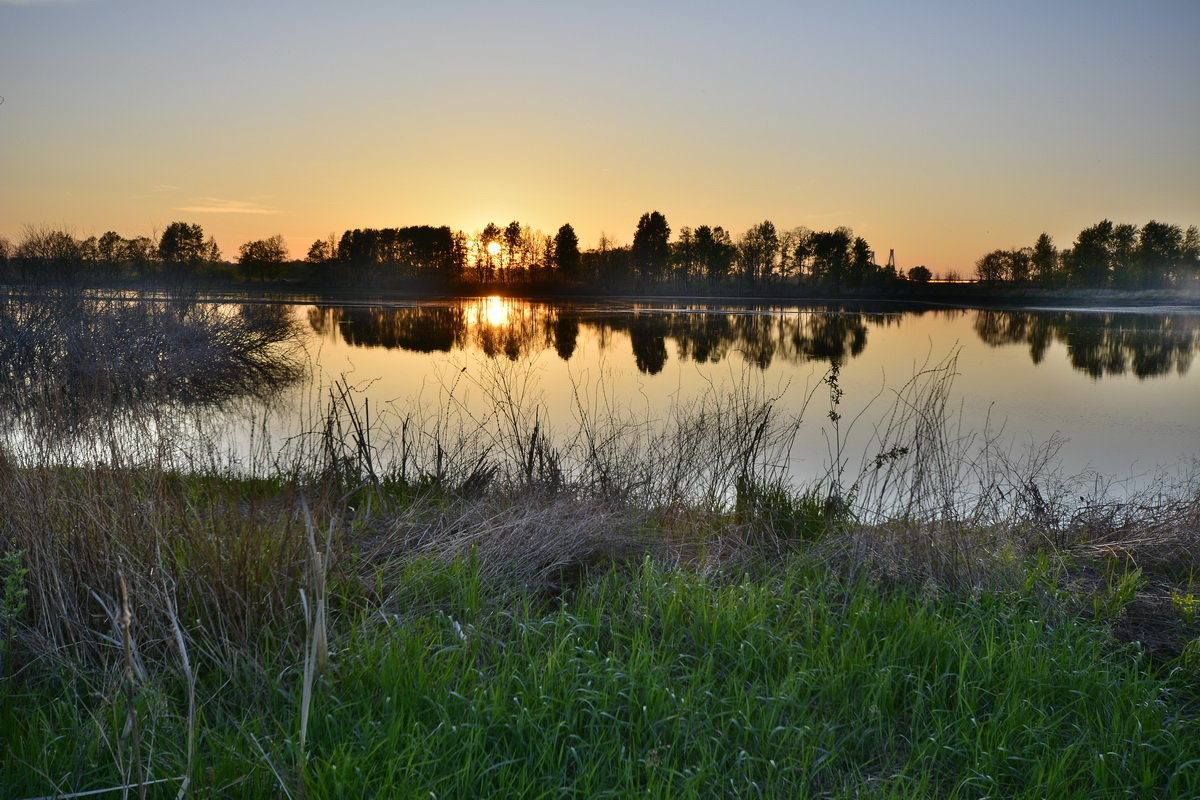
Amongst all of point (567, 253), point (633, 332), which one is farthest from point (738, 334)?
point (567, 253)

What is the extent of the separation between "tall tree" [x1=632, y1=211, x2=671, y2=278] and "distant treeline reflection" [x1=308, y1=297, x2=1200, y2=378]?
3756 centimetres

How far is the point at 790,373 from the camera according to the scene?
16844 mm

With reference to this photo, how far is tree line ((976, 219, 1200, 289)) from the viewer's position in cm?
5725

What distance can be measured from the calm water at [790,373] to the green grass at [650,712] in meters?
3.32

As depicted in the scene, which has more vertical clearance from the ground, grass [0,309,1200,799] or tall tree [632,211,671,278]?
tall tree [632,211,671,278]

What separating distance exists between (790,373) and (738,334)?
1074 cm

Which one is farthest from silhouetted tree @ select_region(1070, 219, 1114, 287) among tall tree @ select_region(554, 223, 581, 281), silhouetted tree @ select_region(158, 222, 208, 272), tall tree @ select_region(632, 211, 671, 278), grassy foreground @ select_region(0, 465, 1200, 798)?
grassy foreground @ select_region(0, 465, 1200, 798)

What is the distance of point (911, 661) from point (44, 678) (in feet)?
11.1

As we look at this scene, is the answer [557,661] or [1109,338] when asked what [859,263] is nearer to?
[1109,338]

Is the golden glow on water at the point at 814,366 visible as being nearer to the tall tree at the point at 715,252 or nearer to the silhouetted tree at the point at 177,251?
the silhouetted tree at the point at 177,251

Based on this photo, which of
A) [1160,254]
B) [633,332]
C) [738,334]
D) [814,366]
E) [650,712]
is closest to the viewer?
[650,712]

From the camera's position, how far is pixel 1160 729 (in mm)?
2725

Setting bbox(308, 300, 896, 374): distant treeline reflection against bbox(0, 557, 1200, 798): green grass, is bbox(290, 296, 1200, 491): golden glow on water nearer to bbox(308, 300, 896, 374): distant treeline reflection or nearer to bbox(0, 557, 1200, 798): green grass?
bbox(308, 300, 896, 374): distant treeline reflection

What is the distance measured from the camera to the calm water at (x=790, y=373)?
10523 mm
